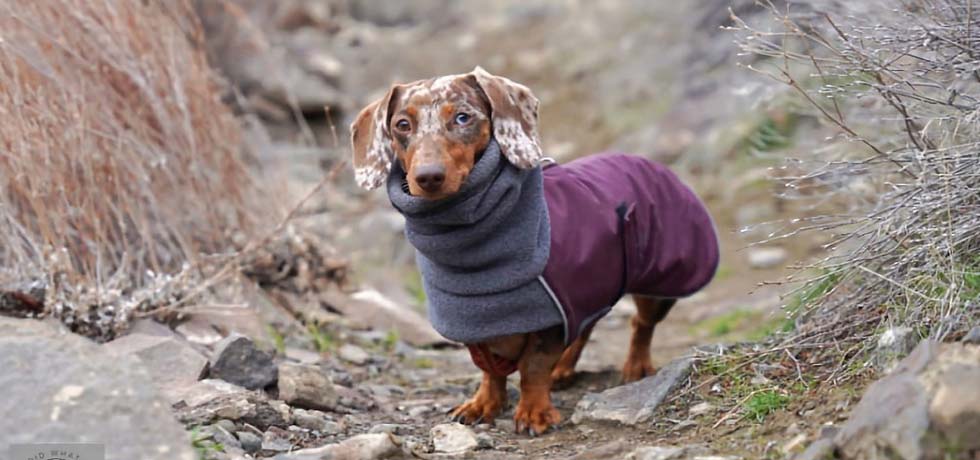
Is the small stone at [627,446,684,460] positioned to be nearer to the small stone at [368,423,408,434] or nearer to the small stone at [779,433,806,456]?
the small stone at [779,433,806,456]

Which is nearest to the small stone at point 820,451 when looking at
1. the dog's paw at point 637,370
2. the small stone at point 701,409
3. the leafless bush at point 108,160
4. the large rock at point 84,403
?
the small stone at point 701,409

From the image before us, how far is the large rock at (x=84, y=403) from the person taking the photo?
2.80 m

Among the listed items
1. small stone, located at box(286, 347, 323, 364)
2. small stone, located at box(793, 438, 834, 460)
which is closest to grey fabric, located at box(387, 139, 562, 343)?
small stone, located at box(793, 438, 834, 460)

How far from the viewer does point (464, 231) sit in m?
3.60

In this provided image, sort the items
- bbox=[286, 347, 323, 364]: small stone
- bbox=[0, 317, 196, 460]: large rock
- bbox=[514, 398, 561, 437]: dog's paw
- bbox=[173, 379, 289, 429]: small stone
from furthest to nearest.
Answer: bbox=[286, 347, 323, 364]: small stone → bbox=[514, 398, 561, 437]: dog's paw → bbox=[173, 379, 289, 429]: small stone → bbox=[0, 317, 196, 460]: large rock

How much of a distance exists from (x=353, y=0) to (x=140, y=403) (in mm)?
12804

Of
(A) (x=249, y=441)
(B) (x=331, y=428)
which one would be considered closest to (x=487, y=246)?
(B) (x=331, y=428)

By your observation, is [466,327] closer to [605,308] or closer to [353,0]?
[605,308]

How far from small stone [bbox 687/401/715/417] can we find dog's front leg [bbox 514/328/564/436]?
533 millimetres

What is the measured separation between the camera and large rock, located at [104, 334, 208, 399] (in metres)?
3.91

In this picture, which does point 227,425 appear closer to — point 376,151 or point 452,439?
point 452,439

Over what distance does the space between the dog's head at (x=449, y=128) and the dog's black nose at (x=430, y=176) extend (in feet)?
0.08

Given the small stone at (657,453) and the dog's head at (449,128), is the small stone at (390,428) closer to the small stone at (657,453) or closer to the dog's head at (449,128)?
the dog's head at (449,128)

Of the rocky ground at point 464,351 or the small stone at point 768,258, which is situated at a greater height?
the rocky ground at point 464,351
